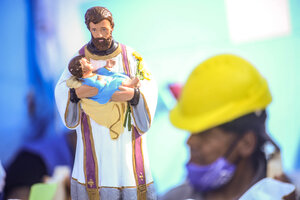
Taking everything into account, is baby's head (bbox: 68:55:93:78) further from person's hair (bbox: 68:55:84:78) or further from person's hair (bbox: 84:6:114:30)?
person's hair (bbox: 84:6:114:30)

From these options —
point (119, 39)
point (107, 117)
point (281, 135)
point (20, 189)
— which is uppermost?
point (119, 39)

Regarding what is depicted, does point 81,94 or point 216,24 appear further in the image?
point 216,24

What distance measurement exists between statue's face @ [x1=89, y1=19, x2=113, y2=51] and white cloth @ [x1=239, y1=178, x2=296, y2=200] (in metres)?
1.01

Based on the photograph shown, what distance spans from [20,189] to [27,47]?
0.81 m

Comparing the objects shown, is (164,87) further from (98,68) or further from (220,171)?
(220,171)

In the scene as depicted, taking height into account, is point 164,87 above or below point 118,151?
above

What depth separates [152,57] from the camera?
2131mm

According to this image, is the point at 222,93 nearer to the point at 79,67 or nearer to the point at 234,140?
the point at 234,140

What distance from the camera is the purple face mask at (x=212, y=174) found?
1.84 meters

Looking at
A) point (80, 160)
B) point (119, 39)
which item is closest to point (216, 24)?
point (119, 39)

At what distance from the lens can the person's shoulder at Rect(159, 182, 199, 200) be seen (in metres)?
2.00

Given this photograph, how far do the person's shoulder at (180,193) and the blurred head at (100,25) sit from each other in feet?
2.73

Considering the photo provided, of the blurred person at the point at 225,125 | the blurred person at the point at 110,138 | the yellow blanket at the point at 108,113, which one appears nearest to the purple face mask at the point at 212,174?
the blurred person at the point at 225,125

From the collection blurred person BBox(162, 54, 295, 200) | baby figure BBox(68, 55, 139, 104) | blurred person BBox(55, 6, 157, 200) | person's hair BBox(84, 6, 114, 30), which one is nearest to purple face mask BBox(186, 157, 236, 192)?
blurred person BBox(162, 54, 295, 200)
